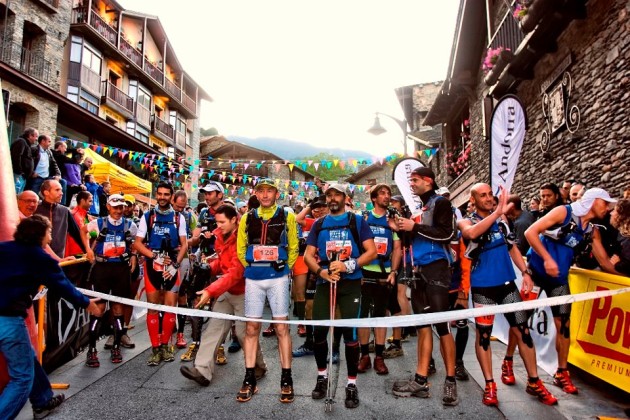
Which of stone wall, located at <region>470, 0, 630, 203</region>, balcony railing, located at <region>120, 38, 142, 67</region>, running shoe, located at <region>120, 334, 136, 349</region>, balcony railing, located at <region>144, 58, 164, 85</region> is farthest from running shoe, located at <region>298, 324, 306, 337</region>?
balcony railing, located at <region>144, 58, 164, 85</region>

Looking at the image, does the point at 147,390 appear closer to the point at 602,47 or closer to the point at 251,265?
the point at 251,265

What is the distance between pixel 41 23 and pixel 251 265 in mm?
21133

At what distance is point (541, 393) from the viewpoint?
3.85 m

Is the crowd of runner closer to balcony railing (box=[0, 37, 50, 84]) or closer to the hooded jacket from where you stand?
the hooded jacket

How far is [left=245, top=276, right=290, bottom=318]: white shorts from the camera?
13.9 feet

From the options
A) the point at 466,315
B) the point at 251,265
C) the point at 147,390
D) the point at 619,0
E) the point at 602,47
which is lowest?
the point at 147,390

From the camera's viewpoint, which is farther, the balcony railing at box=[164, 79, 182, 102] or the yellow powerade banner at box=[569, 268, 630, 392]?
the balcony railing at box=[164, 79, 182, 102]

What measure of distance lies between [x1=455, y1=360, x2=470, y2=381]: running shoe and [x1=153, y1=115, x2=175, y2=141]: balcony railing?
1237 inches

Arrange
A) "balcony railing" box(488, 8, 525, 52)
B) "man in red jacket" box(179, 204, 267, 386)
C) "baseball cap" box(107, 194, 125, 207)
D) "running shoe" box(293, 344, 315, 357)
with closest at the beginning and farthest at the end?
"man in red jacket" box(179, 204, 267, 386) < "baseball cap" box(107, 194, 125, 207) < "running shoe" box(293, 344, 315, 357) < "balcony railing" box(488, 8, 525, 52)

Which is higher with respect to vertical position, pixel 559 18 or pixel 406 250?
pixel 559 18

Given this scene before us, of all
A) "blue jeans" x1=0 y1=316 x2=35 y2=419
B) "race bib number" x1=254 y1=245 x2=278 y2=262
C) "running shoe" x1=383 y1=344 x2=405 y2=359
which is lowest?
"running shoe" x1=383 y1=344 x2=405 y2=359

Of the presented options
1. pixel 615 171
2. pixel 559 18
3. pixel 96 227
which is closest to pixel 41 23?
pixel 96 227

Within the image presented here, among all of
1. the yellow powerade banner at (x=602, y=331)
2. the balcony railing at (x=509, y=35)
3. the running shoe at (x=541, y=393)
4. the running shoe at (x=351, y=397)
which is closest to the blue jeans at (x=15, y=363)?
the running shoe at (x=351, y=397)

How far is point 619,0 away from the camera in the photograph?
6.95 meters
